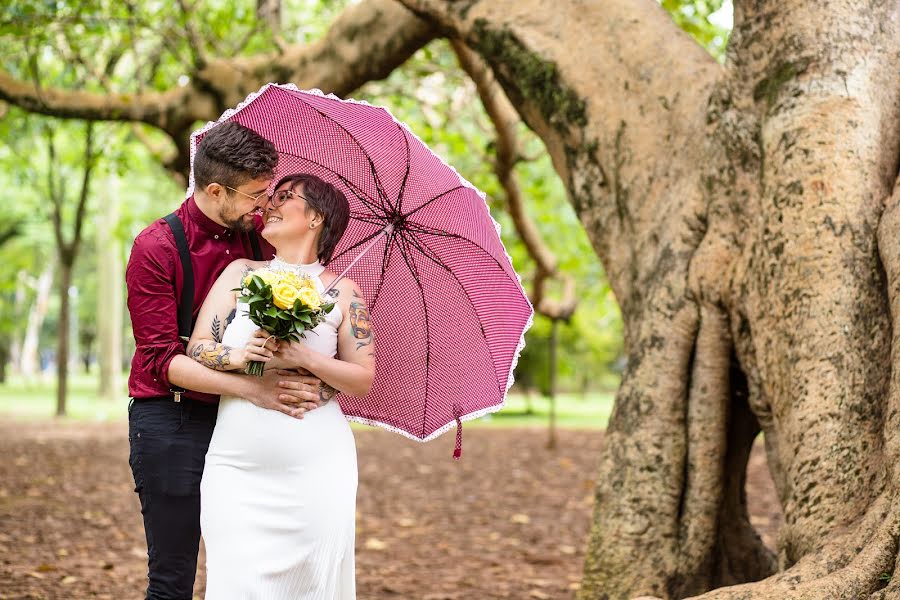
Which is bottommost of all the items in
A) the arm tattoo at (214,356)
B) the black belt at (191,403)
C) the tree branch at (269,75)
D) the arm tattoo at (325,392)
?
the black belt at (191,403)

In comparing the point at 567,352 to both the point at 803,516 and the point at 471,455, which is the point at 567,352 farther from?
the point at 803,516

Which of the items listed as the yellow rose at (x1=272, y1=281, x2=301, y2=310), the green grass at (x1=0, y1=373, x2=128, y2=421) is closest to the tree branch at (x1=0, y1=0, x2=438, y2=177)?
the yellow rose at (x1=272, y1=281, x2=301, y2=310)

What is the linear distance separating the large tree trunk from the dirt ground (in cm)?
180

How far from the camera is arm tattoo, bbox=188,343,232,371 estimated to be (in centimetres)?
316

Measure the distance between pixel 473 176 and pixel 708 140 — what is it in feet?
31.4

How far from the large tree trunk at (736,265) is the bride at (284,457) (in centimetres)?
148

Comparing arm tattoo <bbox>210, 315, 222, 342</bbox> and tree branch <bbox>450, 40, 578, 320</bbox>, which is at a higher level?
tree branch <bbox>450, 40, 578, 320</bbox>

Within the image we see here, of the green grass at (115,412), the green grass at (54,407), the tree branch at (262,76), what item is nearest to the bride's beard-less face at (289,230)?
the tree branch at (262,76)

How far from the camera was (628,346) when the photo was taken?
17.2 ft

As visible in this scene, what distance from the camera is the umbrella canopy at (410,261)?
12.7ft

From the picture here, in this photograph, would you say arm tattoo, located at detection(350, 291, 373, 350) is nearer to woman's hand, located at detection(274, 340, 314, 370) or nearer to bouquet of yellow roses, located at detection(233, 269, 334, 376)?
woman's hand, located at detection(274, 340, 314, 370)

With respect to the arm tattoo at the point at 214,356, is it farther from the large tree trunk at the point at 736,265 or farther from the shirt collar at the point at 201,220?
the large tree trunk at the point at 736,265

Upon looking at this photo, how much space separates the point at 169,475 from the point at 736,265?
2.69 meters

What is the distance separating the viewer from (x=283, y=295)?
9.54 ft
